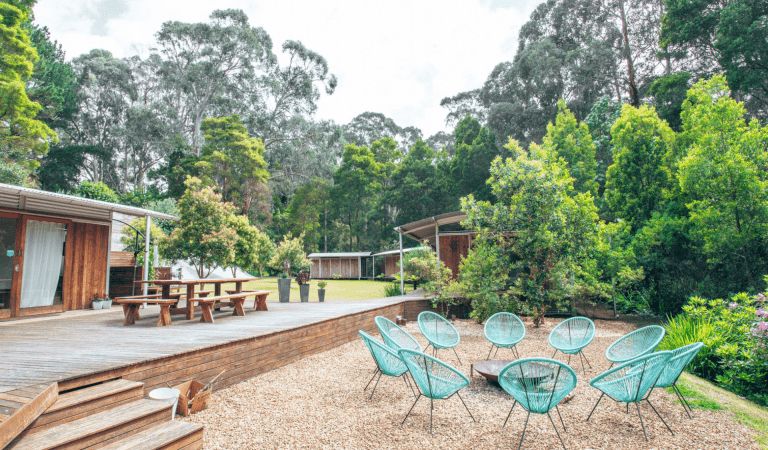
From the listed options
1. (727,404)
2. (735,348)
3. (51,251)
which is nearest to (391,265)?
(51,251)

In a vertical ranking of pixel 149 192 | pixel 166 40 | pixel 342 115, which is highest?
pixel 166 40

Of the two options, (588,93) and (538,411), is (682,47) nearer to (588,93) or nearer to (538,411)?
(588,93)

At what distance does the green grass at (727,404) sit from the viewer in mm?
3361

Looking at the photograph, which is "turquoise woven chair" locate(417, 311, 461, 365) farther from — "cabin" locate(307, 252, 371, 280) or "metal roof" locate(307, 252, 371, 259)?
"cabin" locate(307, 252, 371, 280)

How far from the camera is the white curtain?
6.71m

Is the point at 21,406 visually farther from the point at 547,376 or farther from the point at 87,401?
the point at 547,376

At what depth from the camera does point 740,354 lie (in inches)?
187

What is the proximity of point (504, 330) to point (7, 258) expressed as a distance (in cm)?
840

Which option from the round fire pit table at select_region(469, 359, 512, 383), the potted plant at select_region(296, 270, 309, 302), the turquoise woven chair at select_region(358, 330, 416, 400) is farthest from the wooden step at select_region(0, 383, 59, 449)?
the potted plant at select_region(296, 270, 309, 302)

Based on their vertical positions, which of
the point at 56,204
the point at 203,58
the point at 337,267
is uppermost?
the point at 203,58

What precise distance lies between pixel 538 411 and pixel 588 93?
21.9 metres

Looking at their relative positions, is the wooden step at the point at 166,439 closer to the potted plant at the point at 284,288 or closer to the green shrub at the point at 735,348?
the green shrub at the point at 735,348

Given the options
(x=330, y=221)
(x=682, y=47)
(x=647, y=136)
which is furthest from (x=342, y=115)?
(x=647, y=136)

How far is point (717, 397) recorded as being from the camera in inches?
159
